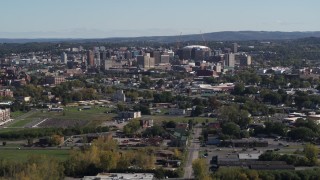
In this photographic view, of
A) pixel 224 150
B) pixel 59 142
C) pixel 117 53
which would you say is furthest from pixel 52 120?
pixel 117 53

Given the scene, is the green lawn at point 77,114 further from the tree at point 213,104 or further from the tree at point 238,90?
the tree at point 238,90

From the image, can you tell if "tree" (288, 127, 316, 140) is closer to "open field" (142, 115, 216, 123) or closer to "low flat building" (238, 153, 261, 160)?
"low flat building" (238, 153, 261, 160)

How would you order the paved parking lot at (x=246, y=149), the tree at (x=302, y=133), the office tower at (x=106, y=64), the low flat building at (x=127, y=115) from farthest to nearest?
the office tower at (x=106, y=64), the low flat building at (x=127, y=115), the tree at (x=302, y=133), the paved parking lot at (x=246, y=149)

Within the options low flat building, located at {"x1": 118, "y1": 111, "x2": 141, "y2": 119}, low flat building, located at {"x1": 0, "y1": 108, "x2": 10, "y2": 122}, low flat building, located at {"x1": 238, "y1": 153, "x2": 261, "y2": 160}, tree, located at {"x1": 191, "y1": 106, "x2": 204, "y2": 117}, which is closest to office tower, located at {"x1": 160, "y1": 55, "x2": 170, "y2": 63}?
tree, located at {"x1": 191, "y1": 106, "x2": 204, "y2": 117}

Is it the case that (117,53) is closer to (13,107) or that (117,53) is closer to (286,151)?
(13,107)

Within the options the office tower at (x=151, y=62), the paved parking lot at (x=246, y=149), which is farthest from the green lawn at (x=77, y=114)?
the office tower at (x=151, y=62)
